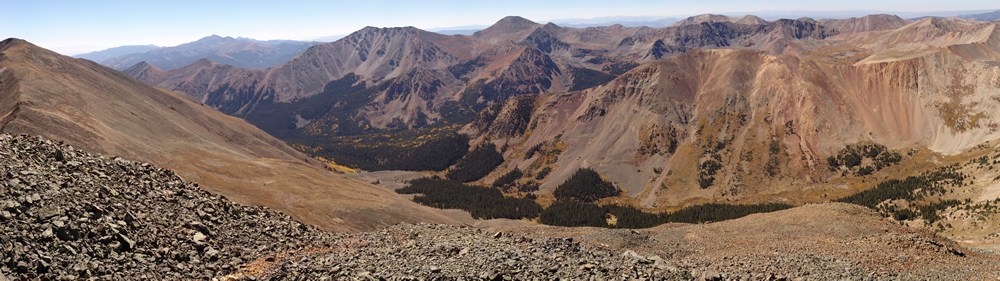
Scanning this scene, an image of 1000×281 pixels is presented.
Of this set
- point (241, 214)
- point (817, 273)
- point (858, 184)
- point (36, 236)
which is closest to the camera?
point (36, 236)

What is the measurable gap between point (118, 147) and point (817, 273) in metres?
116

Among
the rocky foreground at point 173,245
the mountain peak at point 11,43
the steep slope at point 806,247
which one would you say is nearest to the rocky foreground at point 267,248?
the rocky foreground at point 173,245

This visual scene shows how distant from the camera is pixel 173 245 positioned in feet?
135

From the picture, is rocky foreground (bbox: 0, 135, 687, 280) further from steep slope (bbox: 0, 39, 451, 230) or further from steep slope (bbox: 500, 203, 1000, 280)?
steep slope (bbox: 0, 39, 451, 230)

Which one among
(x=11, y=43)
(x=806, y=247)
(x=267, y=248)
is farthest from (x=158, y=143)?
(x=806, y=247)

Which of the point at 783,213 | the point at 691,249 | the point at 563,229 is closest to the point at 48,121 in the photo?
the point at 563,229

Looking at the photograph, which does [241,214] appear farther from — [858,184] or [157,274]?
[858,184]

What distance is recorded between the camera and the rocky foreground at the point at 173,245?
A: 3453 cm

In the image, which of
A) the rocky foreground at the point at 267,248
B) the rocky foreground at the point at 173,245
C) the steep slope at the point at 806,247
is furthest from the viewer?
the steep slope at the point at 806,247

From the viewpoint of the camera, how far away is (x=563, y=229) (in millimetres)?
90500

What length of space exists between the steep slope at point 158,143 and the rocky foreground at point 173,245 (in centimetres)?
2819

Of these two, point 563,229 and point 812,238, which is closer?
point 812,238

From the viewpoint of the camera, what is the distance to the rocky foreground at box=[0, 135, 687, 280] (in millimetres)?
34531

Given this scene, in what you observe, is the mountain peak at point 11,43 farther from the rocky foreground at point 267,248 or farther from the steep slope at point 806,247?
the steep slope at point 806,247
